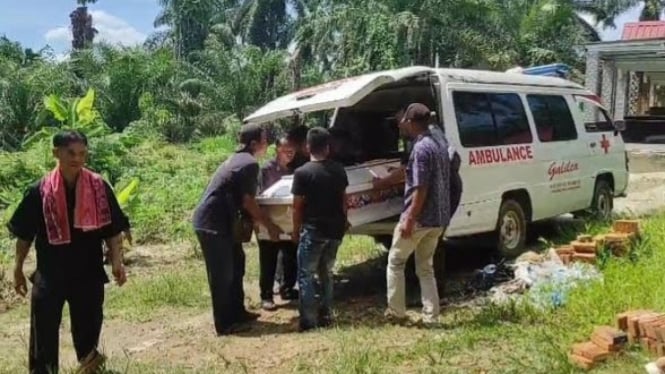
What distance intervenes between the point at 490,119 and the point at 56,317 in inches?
175

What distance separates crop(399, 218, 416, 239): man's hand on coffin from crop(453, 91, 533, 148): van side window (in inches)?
62.7

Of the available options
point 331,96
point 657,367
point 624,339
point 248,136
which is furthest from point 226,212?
point 657,367

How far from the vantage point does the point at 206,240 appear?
5871mm

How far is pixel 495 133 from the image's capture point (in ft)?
24.5

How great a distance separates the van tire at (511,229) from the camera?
7.70 metres

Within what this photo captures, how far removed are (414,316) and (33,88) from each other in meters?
20.0

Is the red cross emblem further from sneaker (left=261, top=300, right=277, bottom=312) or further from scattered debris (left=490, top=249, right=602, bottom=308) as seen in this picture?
sneaker (left=261, top=300, right=277, bottom=312)

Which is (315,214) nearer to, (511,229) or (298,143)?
(298,143)

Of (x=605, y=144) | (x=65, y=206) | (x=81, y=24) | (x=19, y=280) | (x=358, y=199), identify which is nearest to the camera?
(x=65, y=206)

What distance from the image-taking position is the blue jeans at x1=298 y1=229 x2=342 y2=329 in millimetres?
5824

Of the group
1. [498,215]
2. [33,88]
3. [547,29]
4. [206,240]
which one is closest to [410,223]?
[206,240]

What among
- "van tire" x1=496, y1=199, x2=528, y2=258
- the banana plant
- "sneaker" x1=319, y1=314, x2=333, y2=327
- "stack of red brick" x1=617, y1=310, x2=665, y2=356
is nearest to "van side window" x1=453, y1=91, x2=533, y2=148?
"van tire" x1=496, y1=199, x2=528, y2=258

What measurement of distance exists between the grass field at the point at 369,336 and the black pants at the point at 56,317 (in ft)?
1.33

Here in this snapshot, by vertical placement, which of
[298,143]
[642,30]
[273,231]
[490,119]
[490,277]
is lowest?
[490,277]
